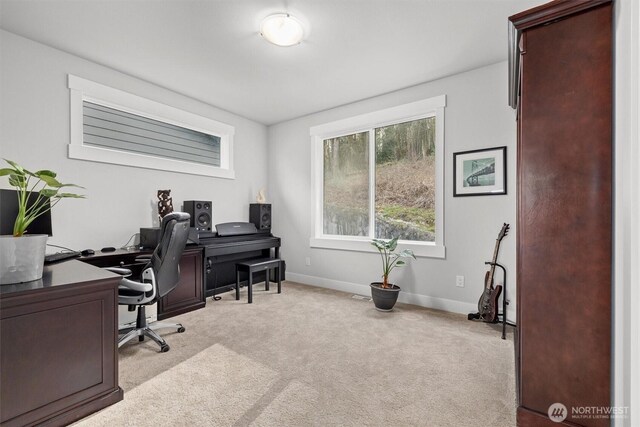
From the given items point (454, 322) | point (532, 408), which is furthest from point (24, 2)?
point (454, 322)

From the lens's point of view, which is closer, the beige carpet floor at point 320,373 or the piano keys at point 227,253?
the beige carpet floor at point 320,373

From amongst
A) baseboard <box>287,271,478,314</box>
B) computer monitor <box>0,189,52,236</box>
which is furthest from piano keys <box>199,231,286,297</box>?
computer monitor <box>0,189,52,236</box>

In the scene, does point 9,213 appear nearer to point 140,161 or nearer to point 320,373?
point 140,161

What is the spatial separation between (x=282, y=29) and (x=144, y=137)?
7.13 ft

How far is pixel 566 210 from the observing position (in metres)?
1.17

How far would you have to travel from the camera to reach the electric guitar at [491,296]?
268cm

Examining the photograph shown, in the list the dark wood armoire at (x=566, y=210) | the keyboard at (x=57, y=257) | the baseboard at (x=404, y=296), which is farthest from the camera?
the baseboard at (x=404, y=296)

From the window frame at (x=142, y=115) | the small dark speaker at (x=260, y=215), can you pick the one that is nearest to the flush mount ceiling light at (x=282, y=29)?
the window frame at (x=142, y=115)

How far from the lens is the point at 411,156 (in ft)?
11.8

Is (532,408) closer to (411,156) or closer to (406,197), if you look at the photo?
(406,197)

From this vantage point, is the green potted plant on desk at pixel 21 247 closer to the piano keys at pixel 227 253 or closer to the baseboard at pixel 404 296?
the piano keys at pixel 227 253

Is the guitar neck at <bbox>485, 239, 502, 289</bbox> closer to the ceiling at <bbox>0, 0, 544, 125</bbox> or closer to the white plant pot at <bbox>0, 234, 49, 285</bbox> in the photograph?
the ceiling at <bbox>0, 0, 544, 125</bbox>

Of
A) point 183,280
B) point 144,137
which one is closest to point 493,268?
point 183,280

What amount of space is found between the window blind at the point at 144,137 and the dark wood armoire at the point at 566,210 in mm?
3650
